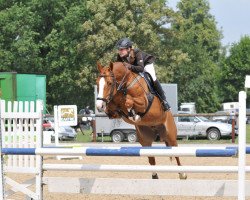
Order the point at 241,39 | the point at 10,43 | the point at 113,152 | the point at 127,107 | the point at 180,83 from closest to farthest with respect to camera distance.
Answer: the point at 113,152 < the point at 127,107 < the point at 10,43 < the point at 180,83 < the point at 241,39

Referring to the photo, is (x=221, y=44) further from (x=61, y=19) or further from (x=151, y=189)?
(x=151, y=189)

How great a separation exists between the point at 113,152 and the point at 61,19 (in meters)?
35.4

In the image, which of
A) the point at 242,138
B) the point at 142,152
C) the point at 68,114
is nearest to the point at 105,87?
the point at 142,152

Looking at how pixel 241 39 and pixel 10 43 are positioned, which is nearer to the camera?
pixel 10 43

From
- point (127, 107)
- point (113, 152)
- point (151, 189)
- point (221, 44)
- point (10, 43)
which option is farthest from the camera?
point (221, 44)

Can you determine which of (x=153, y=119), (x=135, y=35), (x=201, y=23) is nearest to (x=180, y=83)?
(x=135, y=35)

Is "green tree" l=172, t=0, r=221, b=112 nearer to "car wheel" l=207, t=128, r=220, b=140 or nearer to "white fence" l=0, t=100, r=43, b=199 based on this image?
"car wheel" l=207, t=128, r=220, b=140

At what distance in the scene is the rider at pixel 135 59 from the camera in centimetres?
731

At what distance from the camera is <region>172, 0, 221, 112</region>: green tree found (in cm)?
4519

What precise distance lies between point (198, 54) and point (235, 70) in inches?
333

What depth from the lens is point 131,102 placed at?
7.07 m

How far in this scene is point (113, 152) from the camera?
16.6ft

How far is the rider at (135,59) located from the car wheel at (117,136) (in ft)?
48.5

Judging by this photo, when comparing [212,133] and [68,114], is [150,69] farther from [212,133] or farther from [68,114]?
[212,133]
